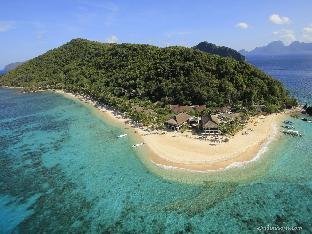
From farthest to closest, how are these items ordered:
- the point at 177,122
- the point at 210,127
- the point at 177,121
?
the point at 177,121
the point at 177,122
the point at 210,127

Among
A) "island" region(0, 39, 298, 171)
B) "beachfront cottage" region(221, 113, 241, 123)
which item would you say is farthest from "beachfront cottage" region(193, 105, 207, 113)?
"beachfront cottage" region(221, 113, 241, 123)

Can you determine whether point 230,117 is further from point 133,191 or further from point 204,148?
point 133,191

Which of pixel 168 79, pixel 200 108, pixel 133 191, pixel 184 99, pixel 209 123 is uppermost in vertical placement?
pixel 168 79

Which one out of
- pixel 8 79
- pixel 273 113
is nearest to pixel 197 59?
pixel 273 113

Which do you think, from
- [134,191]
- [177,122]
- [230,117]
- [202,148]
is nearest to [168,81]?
[230,117]

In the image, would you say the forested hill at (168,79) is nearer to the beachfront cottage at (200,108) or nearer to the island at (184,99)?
the island at (184,99)

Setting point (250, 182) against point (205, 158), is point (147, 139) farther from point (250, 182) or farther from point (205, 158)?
point (250, 182)

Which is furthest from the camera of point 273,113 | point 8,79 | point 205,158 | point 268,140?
point 8,79
